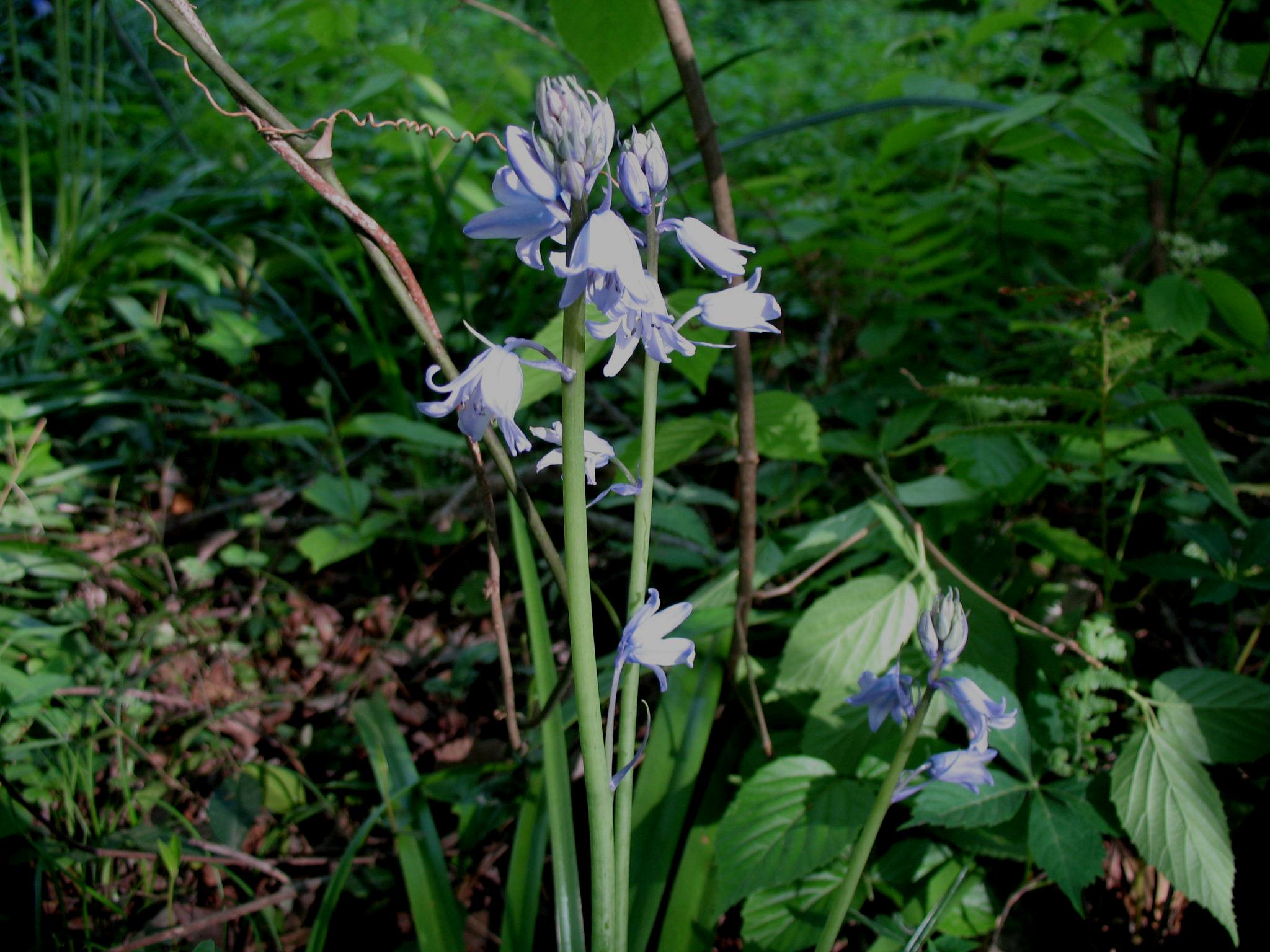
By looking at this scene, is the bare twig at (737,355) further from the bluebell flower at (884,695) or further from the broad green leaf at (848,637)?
the bluebell flower at (884,695)

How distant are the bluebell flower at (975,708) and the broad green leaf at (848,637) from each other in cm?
44

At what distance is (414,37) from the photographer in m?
3.42

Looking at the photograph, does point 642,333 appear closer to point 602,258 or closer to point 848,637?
point 602,258

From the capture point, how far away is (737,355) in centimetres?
128

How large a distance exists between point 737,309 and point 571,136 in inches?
8.5

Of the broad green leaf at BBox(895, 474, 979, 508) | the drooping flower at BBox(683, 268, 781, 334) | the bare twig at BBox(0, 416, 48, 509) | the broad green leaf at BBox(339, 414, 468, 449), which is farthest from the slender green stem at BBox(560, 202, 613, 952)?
the bare twig at BBox(0, 416, 48, 509)

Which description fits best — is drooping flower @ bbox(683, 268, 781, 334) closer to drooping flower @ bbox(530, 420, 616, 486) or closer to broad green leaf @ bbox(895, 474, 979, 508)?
drooping flower @ bbox(530, 420, 616, 486)

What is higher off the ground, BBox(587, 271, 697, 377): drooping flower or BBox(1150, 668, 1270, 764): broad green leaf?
BBox(587, 271, 697, 377): drooping flower

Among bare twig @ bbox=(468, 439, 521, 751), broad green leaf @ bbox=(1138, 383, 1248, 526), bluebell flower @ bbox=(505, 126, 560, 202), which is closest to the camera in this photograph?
bluebell flower @ bbox=(505, 126, 560, 202)

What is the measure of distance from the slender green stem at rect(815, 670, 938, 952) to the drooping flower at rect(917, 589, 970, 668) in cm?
2

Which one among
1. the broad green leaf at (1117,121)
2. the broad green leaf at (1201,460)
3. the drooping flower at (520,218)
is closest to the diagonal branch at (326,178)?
the drooping flower at (520,218)

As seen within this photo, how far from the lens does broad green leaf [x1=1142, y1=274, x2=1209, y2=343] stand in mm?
1831

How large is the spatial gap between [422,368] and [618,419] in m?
0.78

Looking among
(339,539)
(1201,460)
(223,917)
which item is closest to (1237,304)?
(1201,460)
